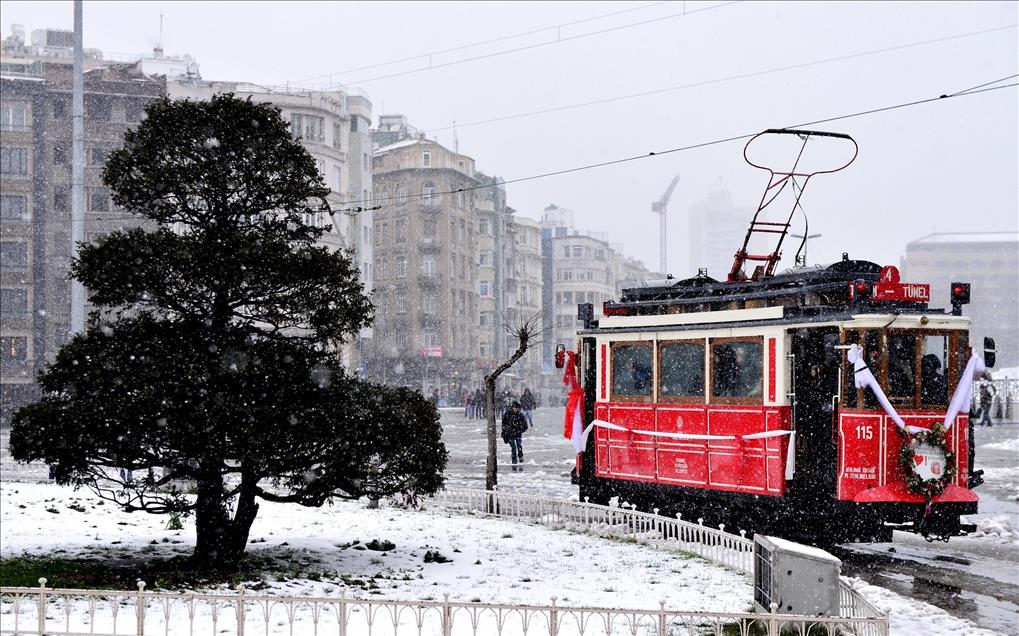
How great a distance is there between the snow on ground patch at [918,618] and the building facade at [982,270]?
133 m

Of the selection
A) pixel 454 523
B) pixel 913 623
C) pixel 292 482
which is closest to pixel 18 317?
pixel 454 523

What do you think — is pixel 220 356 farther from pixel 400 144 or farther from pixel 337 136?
pixel 400 144

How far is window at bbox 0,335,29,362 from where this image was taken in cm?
5922

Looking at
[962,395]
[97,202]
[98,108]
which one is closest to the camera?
[962,395]

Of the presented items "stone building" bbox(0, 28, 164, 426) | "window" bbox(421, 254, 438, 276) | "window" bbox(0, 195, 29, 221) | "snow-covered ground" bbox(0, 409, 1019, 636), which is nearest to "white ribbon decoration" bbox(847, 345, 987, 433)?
"snow-covered ground" bbox(0, 409, 1019, 636)

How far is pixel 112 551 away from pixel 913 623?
29.5 ft

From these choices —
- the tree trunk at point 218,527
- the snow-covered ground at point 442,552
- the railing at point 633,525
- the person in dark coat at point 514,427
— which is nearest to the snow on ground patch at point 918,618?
the snow-covered ground at point 442,552

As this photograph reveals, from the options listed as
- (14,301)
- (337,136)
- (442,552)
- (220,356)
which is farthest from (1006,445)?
(14,301)

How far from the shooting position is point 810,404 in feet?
46.2

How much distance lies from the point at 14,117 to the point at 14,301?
382 inches

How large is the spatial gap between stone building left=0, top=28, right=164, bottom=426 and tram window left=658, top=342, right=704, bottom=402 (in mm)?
48085

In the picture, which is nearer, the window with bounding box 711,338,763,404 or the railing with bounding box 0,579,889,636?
the railing with bounding box 0,579,889,636

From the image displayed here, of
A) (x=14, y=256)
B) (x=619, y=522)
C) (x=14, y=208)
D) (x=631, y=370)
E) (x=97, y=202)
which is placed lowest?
(x=619, y=522)

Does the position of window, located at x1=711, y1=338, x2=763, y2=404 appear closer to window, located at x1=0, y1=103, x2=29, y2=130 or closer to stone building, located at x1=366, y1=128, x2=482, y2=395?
window, located at x1=0, y1=103, x2=29, y2=130
